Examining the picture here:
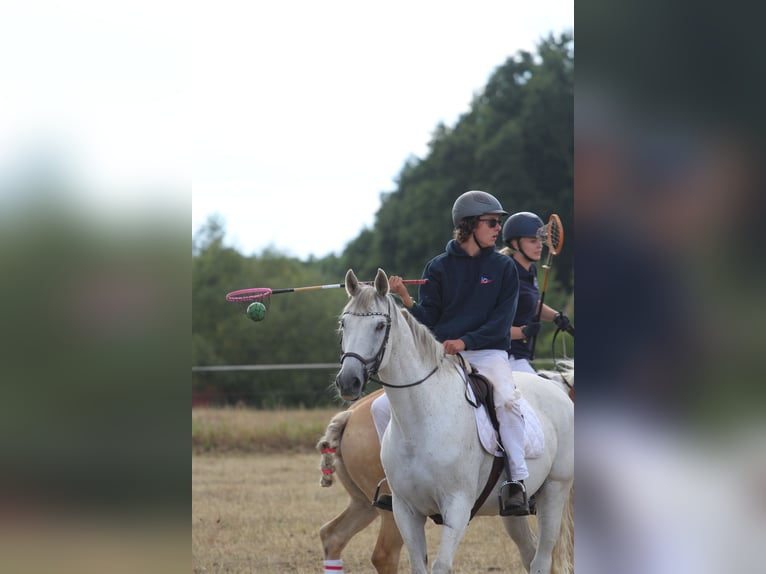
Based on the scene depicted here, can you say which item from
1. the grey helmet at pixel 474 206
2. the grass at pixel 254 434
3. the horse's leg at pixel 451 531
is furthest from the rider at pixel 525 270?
the grass at pixel 254 434

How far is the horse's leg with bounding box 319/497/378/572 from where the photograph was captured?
280 inches

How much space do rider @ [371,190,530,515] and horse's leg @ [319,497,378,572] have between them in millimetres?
1433

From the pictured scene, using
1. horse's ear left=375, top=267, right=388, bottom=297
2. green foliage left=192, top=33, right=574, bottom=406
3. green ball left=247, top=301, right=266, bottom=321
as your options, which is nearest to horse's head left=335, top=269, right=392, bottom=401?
horse's ear left=375, top=267, right=388, bottom=297

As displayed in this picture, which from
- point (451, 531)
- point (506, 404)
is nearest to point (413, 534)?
point (451, 531)

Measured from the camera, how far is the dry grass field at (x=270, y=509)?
8.55 meters

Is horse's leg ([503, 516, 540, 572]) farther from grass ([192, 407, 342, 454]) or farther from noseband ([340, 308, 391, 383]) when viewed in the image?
grass ([192, 407, 342, 454])

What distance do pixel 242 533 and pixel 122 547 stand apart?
337 inches

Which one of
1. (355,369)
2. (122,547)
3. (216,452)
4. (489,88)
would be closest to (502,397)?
(355,369)

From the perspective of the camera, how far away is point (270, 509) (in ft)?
37.3

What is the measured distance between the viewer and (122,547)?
1.66 meters

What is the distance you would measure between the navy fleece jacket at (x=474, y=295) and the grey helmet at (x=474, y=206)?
7.3 inches

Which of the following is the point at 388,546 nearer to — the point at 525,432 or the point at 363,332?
the point at 525,432

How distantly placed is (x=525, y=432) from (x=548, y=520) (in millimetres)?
756

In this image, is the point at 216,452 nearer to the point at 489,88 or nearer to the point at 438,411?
the point at 438,411
